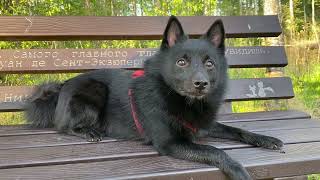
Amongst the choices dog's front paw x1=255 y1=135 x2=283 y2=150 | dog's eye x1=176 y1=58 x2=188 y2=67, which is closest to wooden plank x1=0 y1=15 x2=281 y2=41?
dog's eye x1=176 y1=58 x2=188 y2=67

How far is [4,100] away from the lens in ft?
10.4

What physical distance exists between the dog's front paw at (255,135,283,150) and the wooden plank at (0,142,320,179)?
0.07 m

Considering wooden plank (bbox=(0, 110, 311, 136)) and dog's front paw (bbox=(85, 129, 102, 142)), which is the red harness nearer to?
dog's front paw (bbox=(85, 129, 102, 142))

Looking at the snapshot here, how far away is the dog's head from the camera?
82.0 inches

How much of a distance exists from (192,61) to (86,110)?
2.73 ft

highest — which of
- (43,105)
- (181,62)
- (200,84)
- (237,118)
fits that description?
(181,62)

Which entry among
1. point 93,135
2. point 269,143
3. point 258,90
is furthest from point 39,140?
point 258,90

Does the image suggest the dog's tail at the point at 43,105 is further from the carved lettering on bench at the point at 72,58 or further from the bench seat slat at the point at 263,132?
the carved lettering on bench at the point at 72,58

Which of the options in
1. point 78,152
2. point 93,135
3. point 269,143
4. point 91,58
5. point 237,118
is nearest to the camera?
point 78,152

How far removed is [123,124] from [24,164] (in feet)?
2.57

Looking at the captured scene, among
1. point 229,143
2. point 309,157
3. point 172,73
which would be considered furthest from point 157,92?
point 309,157

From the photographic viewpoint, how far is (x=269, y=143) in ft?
6.95

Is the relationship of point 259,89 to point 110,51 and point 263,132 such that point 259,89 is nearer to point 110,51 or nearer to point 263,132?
point 263,132

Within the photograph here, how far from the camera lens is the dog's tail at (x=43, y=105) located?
109 inches
